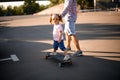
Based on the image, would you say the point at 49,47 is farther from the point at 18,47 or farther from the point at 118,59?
the point at 118,59

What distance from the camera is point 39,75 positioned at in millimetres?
6207

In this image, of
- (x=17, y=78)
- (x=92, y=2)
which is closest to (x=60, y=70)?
(x=17, y=78)

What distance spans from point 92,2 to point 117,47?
33.6m

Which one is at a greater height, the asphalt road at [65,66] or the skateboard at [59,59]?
the skateboard at [59,59]

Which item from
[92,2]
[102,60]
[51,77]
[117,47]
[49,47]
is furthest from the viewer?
[92,2]

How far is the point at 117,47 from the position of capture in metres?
9.03

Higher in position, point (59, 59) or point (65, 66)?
point (59, 59)

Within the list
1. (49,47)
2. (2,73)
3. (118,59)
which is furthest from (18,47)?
(118,59)

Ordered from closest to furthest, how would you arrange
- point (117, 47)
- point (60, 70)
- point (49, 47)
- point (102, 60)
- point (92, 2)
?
point (60, 70)
point (102, 60)
point (117, 47)
point (49, 47)
point (92, 2)

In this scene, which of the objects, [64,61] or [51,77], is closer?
[51,77]

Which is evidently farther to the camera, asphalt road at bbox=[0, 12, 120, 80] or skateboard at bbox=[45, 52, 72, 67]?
skateboard at bbox=[45, 52, 72, 67]

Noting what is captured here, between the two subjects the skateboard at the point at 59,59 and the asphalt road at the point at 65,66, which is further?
the skateboard at the point at 59,59

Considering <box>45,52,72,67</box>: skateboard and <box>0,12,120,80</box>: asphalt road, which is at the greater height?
<box>45,52,72,67</box>: skateboard

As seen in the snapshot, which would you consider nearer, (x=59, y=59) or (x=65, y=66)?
(x=65, y=66)
